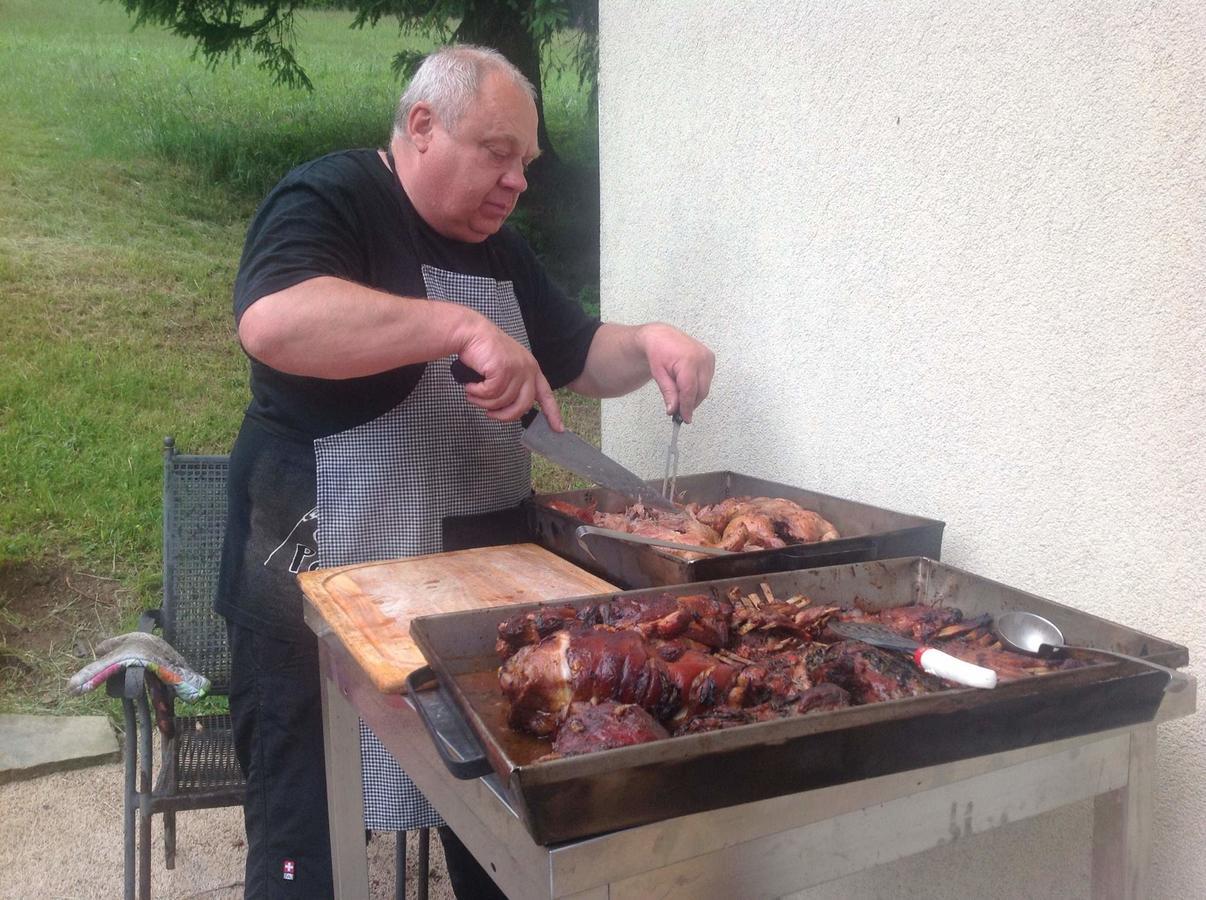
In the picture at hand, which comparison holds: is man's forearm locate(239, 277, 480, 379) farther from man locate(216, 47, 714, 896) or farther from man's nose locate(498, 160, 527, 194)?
man's nose locate(498, 160, 527, 194)

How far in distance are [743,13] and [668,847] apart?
2.66m

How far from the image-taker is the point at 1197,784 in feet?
5.97

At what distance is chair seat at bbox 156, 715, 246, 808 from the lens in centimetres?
287

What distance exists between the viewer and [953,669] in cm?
137

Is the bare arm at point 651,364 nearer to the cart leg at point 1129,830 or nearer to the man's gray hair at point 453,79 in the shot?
the man's gray hair at point 453,79

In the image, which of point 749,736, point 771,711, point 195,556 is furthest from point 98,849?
point 749,736

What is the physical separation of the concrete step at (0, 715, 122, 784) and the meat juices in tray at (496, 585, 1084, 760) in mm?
3613

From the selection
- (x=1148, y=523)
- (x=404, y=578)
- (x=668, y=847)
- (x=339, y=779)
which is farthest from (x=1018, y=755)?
(x=339, y=779)

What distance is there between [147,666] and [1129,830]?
255cm

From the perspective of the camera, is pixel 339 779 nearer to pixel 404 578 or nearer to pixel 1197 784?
pixel 404 578

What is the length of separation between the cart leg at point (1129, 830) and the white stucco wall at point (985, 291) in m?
0.28

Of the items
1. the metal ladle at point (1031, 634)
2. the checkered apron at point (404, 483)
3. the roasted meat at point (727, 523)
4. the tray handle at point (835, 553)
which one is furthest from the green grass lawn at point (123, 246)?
the metal ladle at point (1031, 634)

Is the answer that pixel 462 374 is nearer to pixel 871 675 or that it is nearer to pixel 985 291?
pixel 985 291

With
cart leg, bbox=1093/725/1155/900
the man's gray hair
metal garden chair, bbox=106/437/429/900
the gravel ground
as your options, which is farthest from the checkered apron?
cart leg, bbox=1093/725/1155/900
